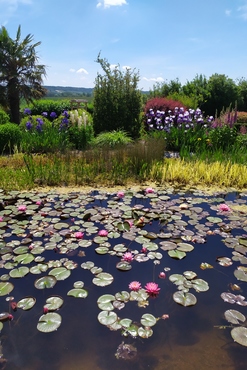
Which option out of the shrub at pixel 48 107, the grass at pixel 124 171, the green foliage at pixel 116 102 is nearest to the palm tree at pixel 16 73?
the shrub at pixel 48 107

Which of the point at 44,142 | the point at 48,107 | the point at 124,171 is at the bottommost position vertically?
the point at 124,171

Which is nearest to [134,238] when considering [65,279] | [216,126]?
[65,279]

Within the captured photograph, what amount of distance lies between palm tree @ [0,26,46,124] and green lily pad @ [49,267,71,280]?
450 inches

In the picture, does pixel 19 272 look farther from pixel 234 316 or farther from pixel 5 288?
pixel 234 316

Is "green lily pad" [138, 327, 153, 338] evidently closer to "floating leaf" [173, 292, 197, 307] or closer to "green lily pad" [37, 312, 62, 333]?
"floating leaf" [173, 292, 197, 307]

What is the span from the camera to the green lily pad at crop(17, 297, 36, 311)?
1965 mm

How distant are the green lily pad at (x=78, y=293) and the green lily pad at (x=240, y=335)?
100 cm

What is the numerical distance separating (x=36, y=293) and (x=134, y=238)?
1.11 meters

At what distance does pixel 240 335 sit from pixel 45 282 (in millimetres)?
1391

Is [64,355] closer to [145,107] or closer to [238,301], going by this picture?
[238,301]

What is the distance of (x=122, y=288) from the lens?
2174 millimetres

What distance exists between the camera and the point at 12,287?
2.16 meters

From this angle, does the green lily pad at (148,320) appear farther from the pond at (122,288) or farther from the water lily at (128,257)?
the water lily at (128,257)

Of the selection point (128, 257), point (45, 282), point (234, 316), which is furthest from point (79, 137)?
point (234, 316)
